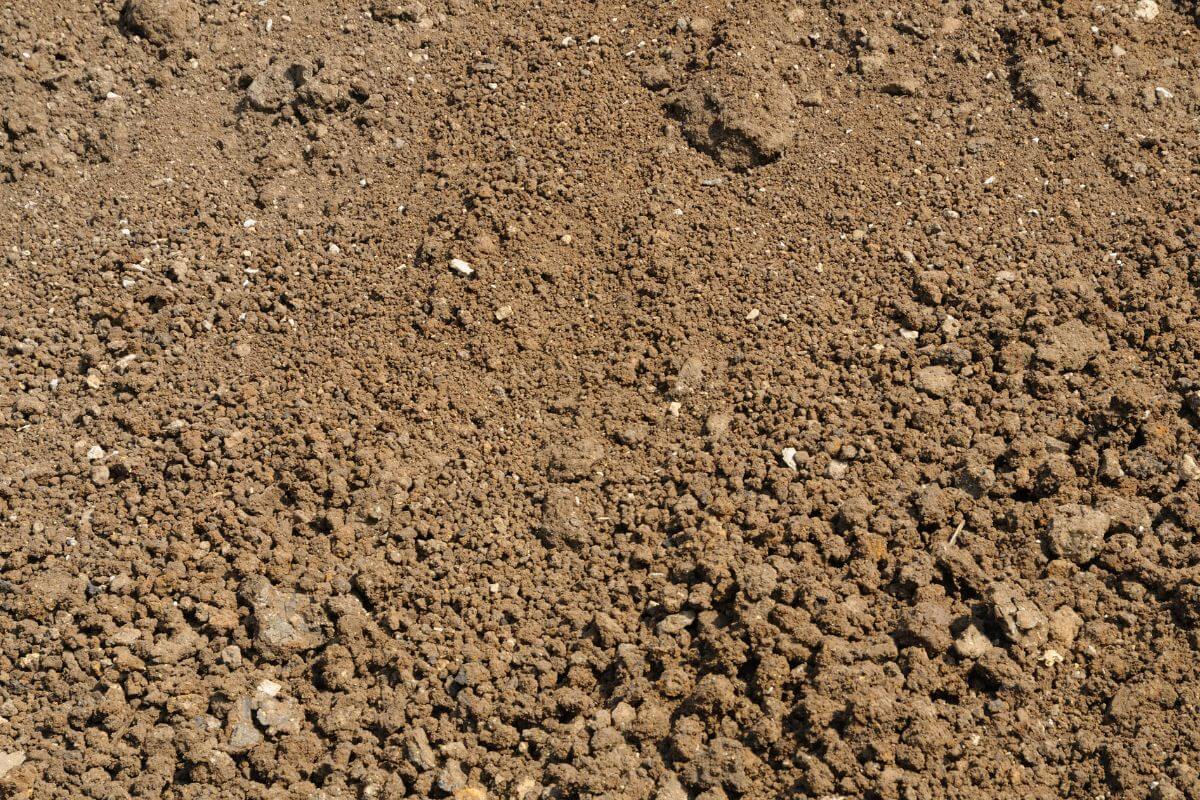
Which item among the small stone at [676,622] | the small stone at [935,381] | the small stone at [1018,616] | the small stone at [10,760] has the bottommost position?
the small stone at [10,760]

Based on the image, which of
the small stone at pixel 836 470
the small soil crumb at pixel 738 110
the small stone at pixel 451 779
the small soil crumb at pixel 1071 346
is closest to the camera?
the small stone at pixel 451 779

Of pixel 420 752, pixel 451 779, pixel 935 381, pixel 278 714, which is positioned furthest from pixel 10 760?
pixel 935 381

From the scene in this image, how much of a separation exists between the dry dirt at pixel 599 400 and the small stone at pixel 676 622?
0.03 ft

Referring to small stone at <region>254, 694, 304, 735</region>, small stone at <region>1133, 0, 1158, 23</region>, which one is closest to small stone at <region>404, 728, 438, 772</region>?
small stone at <region>254, 694, 304, 735</region>

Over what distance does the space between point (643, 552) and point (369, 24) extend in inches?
111

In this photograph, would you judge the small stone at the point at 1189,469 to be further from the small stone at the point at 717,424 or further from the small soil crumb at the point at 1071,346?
the small stone at the point at 717,424

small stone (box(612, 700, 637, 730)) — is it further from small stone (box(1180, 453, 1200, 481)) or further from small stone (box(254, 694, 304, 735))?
small stone (box(1180, 453, 1200, 481))

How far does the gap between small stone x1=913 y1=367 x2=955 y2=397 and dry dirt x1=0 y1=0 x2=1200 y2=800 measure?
0.02 meters

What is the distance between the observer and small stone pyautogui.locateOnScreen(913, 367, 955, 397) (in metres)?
3.69

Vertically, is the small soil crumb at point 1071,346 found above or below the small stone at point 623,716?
above

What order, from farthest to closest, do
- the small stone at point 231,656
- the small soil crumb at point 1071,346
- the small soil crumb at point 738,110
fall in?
the small soil crumb at point 738,110 → the small soil crumb at point 1071,346 → the small stone at point 231,656

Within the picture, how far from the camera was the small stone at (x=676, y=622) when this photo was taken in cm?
327

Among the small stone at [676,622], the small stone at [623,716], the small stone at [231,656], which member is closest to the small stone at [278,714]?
the small stone at [231,656]

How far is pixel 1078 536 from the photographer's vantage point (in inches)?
129
